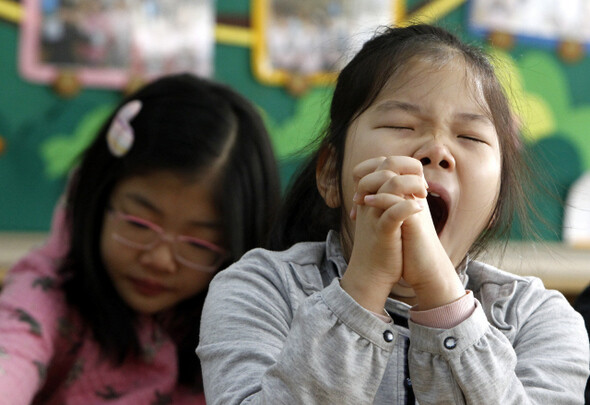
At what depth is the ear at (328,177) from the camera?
2.60 ft

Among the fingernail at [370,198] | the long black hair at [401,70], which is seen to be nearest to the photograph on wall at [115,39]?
→ the long black hair at [401,70]

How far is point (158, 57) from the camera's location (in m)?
1.79

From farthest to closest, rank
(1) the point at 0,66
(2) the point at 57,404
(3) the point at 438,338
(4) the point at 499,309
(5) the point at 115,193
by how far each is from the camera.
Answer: (1) the point at 0,66
(5) the point at 115,193
(2) the point at 57,404
(4) the point at 499,309
(3) the point at 438,338

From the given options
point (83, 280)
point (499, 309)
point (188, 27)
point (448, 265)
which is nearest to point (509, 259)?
point (188, 27)

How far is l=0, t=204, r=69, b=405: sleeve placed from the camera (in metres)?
1.04

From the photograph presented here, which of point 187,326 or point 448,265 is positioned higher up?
point 448,265

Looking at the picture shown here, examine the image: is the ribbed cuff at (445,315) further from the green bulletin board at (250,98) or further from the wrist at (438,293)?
the green bulletin board at (250,98)

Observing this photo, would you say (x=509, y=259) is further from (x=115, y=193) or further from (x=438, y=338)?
(x=438, y=338)

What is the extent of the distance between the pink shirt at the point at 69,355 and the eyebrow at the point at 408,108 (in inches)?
23.0

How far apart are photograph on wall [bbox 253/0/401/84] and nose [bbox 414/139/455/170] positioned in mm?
1163

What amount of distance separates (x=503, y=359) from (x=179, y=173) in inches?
26.1

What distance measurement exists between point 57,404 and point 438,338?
70cm

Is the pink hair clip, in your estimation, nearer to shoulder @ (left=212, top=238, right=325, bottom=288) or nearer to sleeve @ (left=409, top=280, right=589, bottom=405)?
shoulder @ (left=212, top=238, right=325, bottom=288)

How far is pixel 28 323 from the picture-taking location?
1.12 metres
